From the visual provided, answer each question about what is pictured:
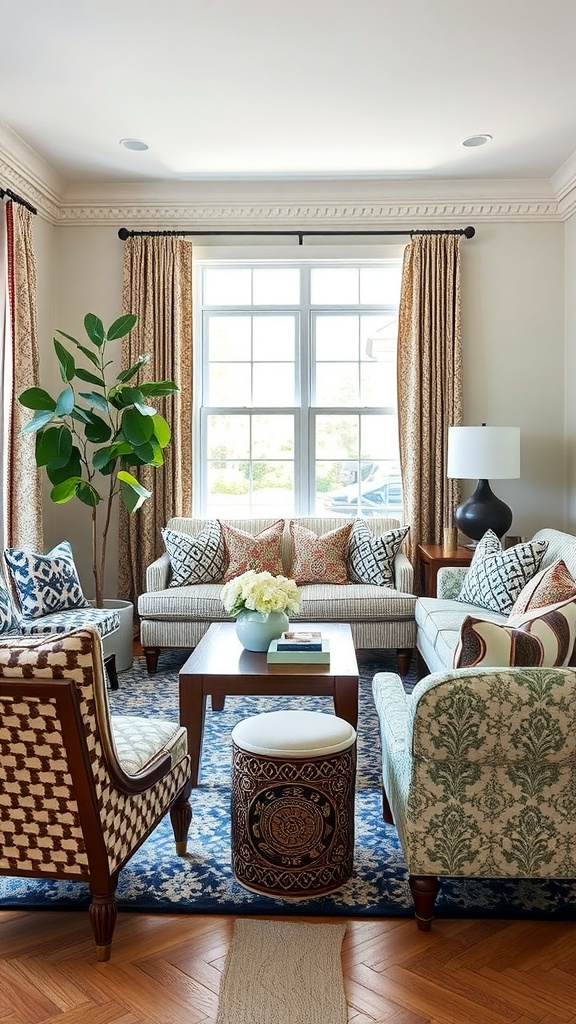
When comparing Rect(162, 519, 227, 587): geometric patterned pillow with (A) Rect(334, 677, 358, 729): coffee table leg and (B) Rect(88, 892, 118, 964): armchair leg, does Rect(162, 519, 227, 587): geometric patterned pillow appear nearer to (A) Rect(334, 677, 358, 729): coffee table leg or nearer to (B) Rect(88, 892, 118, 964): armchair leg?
(A) Rect(334, 677, 358, 729): coffee table leg

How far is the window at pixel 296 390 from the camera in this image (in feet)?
18.7

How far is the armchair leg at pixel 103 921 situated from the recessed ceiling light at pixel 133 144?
4.11 metres

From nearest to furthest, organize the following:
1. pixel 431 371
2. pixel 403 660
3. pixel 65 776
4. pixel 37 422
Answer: pixel 65 776 → pixel 37 422 → pixel 403 660 → pixel 431 371

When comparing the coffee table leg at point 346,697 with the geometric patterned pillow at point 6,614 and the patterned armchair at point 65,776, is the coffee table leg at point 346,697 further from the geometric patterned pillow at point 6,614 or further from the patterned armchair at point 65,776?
the geometric patterned pillow at point 6,614

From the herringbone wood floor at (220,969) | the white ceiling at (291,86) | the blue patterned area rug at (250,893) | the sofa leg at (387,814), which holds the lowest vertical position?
the herringbone wood floor at (220,969)

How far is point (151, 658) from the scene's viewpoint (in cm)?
472

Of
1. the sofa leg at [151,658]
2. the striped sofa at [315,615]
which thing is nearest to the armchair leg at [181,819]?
the striped sofa at [315,615]

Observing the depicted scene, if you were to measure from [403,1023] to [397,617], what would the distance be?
2.86 metres

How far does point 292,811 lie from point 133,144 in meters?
3.99

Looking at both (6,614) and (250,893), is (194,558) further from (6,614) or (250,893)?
(250,893)

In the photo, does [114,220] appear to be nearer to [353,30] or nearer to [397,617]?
[353,30]

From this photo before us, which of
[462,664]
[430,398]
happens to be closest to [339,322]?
[430,398]

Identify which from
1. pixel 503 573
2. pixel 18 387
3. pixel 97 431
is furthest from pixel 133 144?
pixel 503 573

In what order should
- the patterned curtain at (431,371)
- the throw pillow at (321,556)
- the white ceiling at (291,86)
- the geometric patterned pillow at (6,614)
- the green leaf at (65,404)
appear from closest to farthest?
the white ceiling at (291,86) < the geometric patterned pillow at (6,614) < the green leaf at (65,404) < the throw pillow at (321,556) < the patterned curtain at (431,371)
